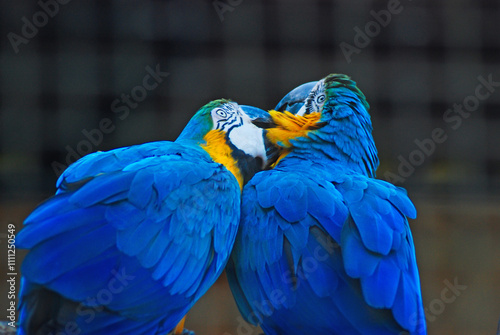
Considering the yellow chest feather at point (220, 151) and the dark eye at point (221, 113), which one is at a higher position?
the dark eye at point (221, 113)

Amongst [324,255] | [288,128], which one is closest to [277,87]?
[288,128]

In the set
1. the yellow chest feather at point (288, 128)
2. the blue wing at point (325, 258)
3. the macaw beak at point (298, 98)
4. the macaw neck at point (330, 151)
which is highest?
the macaw beak at point (298, 98)

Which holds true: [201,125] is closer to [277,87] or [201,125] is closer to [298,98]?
[298,98]

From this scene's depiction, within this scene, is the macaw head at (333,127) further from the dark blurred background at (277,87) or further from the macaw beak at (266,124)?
the dark blurred background at (277,87)

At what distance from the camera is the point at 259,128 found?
119 cm

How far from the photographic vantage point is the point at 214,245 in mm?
910

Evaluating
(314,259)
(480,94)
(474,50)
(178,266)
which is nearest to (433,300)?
(480,94)

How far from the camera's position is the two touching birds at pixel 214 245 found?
77cm

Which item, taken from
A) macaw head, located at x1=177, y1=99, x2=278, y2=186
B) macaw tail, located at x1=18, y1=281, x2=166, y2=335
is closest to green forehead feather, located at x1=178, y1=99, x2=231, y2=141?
macaw head, located at x1=177, y1=99, x2=278, y2=186

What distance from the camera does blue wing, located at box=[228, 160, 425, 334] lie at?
0.86 meters

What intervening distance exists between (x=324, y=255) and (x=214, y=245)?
169 millimetres

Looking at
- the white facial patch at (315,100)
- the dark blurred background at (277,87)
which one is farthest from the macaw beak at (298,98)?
the dark blurred background at (277,87)

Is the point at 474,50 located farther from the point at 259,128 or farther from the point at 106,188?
the point at 106,188

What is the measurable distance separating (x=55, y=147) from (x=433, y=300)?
1341 millimetres
